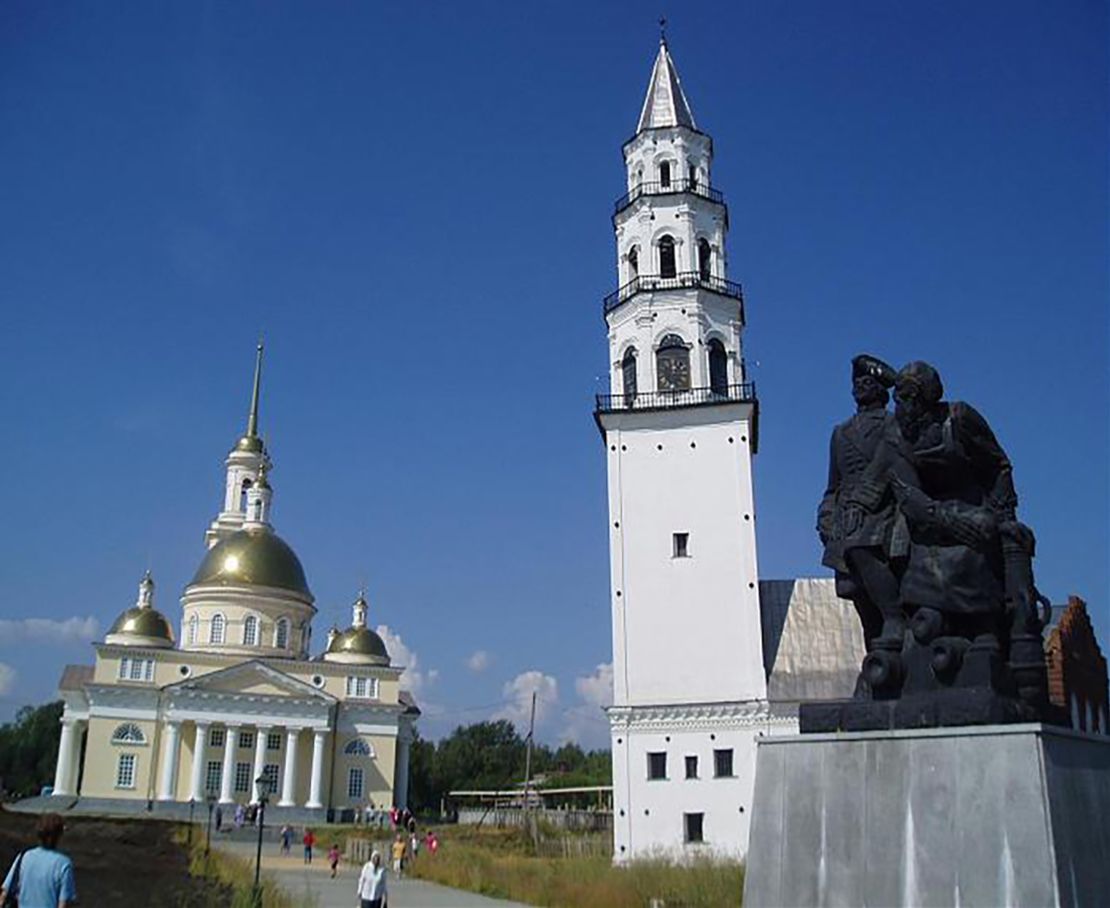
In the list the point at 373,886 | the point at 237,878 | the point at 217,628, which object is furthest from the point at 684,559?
the point at 217,628

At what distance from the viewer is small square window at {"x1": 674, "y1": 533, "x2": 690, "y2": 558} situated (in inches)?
1410

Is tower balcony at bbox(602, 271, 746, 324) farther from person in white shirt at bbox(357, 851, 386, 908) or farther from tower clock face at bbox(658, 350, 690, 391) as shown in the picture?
person in white shirt at bbox(357, 851, 386, 908)

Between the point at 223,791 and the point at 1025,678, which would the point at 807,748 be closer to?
the point at 1025,678

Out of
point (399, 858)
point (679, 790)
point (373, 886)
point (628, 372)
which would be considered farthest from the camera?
point (628, 372)

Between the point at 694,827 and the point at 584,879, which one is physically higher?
the point at 694,827

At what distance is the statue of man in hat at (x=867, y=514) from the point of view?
772 cm

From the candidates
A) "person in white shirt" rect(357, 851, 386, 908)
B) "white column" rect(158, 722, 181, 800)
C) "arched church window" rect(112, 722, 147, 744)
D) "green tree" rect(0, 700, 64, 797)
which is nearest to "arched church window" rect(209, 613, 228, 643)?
"white column" rect(158, 722, 181, 800)

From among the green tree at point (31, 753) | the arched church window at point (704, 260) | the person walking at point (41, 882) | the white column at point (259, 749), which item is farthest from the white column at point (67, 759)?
the person walking at point (41, 882)

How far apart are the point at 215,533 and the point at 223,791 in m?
21.8

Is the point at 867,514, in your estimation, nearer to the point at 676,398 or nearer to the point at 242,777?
the point at 676,398

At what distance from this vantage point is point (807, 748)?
717 centimetres

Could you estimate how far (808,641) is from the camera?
36.5m

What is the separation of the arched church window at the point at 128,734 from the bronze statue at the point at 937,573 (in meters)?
62.3

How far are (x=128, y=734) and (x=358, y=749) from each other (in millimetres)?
13601
